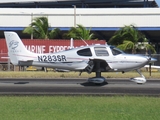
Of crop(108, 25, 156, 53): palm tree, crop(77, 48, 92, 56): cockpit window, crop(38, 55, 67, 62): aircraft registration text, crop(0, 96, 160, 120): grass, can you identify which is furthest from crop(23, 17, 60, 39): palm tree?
crop(0, 96, 160, 120): grass

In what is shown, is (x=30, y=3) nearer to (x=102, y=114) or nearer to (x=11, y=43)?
(x=11, y=43)

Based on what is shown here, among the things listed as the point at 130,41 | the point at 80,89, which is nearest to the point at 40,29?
the point at 130,41

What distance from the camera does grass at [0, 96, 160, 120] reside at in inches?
444

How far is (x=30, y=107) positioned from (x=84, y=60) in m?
10.2

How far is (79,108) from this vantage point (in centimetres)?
1286

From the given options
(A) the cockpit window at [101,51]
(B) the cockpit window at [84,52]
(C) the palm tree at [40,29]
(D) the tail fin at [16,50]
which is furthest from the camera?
(C) the palm tree at [40,29]

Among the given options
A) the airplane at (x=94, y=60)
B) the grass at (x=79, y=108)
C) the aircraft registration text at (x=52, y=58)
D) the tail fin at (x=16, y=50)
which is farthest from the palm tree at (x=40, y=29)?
the grass at (x=79, y=108)

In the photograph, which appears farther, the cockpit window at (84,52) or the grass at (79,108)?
the cockpit window at (84,52)

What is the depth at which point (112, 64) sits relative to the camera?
22.8 meters

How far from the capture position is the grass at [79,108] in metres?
11.3

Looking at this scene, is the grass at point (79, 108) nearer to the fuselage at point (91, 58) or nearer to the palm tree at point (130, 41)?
the fuselage at point (91, 58)

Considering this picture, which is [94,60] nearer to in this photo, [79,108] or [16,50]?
[16,50]

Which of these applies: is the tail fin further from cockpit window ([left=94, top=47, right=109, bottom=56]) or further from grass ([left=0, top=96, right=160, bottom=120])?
grass ([left=0, top=96, right=160, bottom=120])

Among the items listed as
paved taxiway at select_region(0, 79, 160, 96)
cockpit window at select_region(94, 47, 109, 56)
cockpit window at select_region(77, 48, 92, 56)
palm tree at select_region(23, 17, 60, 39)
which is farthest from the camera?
palm tree at select_region(23, 17, 60, 39)
